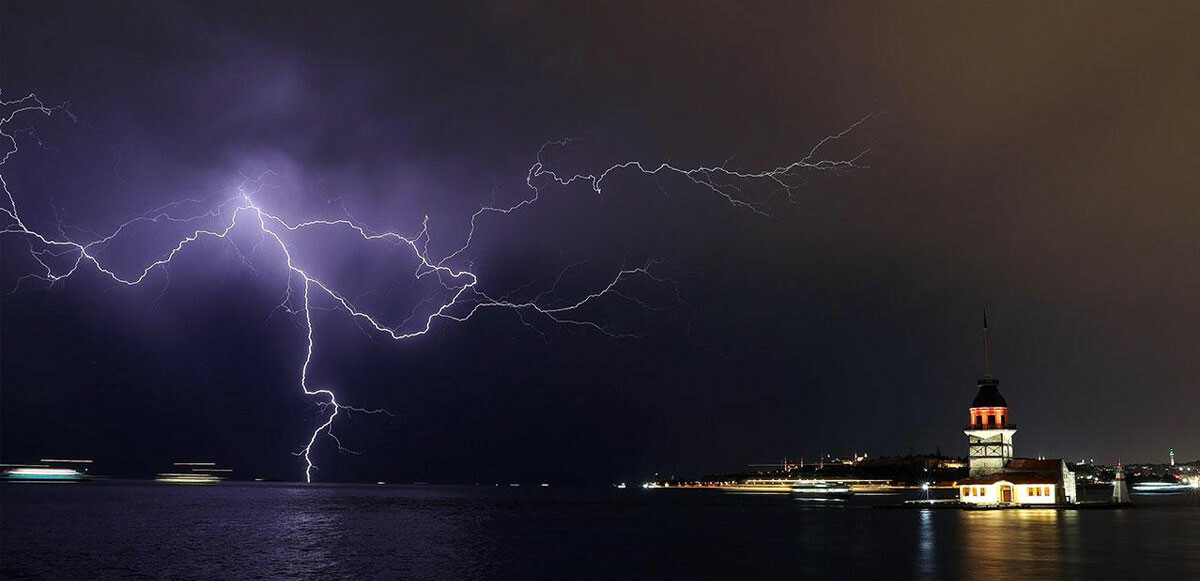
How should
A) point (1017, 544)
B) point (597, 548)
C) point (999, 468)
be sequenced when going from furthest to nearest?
point (999, 468) → point (597, 548) → point (1017, 544)

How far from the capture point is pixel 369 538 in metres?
55.1

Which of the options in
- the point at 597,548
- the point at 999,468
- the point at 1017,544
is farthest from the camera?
the point at 999,468

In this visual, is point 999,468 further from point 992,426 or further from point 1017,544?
point 1017,544

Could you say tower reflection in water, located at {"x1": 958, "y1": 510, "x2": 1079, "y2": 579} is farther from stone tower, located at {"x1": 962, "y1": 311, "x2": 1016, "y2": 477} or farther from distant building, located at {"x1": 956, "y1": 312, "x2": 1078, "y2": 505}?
stone tower, located at {"x1": 962, "y1": 311, "x2": 1016, "y2": 477}

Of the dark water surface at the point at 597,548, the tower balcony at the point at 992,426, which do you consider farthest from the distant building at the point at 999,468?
the dark water surface at the point at 597,548

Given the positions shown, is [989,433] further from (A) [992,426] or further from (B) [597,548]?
(B) [597,548]

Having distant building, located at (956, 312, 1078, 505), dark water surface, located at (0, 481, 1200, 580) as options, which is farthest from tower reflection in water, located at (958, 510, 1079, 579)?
distant building, located at (956, 312, 1078, 505)

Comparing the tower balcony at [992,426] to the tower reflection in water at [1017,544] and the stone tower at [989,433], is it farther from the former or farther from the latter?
Result: the tower reflection in water at [1017,544]

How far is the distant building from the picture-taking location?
3455 inches

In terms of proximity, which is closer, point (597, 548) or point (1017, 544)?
point (1017, 544)

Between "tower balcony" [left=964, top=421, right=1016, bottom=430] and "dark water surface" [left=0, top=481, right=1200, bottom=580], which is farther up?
"tower balcony" [left=964, top=421, right=1016, bottom=430]

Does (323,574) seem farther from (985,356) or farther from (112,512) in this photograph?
(985,356)

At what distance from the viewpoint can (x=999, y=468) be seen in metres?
103

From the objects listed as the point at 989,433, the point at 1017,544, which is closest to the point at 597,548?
the point at 1017,544
